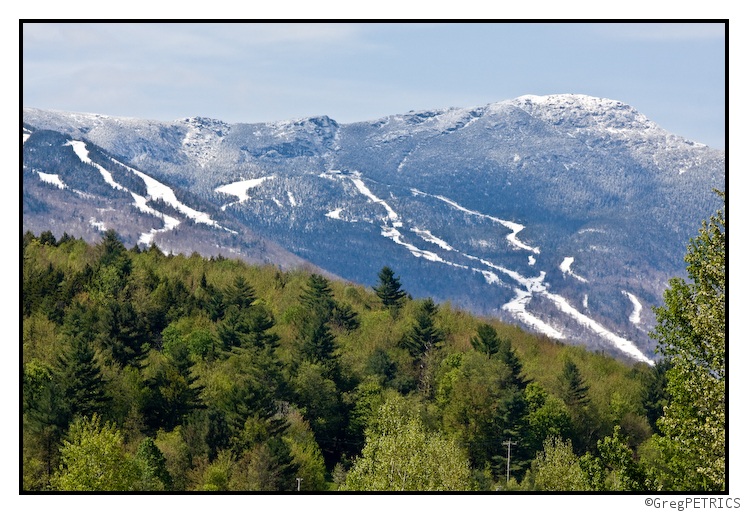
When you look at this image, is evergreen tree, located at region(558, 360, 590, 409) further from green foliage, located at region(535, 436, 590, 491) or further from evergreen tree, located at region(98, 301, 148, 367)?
evergreen tree, located at region(98, 301, 148, 367)

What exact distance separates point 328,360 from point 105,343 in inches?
949

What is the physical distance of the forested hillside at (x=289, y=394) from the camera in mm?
56094

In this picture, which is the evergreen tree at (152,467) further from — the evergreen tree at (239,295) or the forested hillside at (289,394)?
the evergreen tree at (239,295)

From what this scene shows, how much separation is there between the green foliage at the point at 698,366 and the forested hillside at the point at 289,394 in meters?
0.58

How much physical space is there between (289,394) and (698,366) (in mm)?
63692

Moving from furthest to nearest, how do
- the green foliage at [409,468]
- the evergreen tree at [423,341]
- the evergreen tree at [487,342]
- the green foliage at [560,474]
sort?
the evergreen tree at [423,341]
the evergreen tree at [487,342]
the green foliage at [560,474]
the green foliage at [409,468]

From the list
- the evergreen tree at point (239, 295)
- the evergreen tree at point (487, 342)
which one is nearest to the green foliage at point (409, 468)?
the evergreen tree at point (487, 342)

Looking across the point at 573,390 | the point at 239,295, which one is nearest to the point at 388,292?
the point at 239,295

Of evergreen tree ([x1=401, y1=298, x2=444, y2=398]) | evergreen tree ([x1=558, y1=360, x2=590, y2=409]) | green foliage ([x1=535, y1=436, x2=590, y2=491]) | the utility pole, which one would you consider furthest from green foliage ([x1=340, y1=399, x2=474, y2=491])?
evergreen tree ([x1=401, y1=298, x2=444, y2=398])

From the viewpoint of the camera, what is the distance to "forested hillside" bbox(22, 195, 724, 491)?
56.1 meters

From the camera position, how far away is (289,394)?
8812 cm

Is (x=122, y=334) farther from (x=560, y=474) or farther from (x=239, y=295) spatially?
(x=560, y=474)

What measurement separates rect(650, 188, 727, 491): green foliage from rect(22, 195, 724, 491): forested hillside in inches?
22.9
